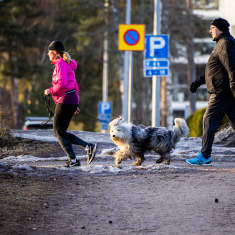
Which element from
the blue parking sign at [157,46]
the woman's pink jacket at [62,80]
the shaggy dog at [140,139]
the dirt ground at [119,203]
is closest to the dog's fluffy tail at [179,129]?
the shaggy dog at [140,139]

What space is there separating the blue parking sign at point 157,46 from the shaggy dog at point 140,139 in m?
7.49

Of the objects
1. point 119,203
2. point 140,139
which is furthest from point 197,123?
point 119,203

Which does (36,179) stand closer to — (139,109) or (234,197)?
(234,197)

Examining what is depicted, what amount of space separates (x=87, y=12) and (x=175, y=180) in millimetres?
36744

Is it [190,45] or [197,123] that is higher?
[190,45]

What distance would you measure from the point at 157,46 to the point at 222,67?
27.1 feet

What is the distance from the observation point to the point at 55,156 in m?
12.7

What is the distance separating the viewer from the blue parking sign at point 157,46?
17.5 meters

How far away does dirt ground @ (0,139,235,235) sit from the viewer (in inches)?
252

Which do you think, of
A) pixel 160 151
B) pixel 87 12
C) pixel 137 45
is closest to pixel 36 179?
pixel 160 151

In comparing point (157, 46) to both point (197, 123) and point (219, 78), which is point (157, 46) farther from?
point (219, 78)

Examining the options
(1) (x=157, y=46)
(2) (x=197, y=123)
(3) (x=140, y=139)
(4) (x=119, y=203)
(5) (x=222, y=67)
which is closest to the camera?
(4) (x=119, y=203)

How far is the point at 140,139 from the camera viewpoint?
9.94m

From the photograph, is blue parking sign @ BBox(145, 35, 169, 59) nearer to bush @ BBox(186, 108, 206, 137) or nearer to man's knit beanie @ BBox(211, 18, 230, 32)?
bush @ BBox(186, 108, 206, 137)
